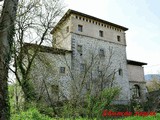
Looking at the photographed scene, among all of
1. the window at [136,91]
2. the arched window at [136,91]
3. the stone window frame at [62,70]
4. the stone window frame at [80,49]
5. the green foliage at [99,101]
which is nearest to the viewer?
the green foliage at [99,101]

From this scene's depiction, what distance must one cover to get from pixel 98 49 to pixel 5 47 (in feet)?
77.2

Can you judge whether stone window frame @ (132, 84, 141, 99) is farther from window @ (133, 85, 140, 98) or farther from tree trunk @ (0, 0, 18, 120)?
tree trunk @ (0, 0, 18, 120)

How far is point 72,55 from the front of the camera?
25.2 metres

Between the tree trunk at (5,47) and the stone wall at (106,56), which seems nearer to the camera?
the tree trunk at (5,47)

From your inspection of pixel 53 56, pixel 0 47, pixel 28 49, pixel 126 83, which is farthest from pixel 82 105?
pixel 126 83

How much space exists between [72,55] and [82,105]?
19682 mm

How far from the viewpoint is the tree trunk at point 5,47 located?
184 inches

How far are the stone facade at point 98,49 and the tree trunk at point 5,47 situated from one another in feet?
58.0

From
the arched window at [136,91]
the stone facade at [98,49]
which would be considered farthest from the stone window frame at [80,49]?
the arched window at [136,91]

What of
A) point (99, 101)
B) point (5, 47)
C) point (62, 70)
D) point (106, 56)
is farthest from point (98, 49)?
point (99, 101)

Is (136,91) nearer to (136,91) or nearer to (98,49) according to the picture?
(136,91)

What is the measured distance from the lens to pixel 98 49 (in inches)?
1107

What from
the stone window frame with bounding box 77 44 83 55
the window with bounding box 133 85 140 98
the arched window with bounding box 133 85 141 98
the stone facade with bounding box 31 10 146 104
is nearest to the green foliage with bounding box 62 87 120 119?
the stone facade with bounding box 31 10 146 104

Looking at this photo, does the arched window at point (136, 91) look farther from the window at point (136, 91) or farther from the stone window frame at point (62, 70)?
the stone window frame at point (62, 70)
